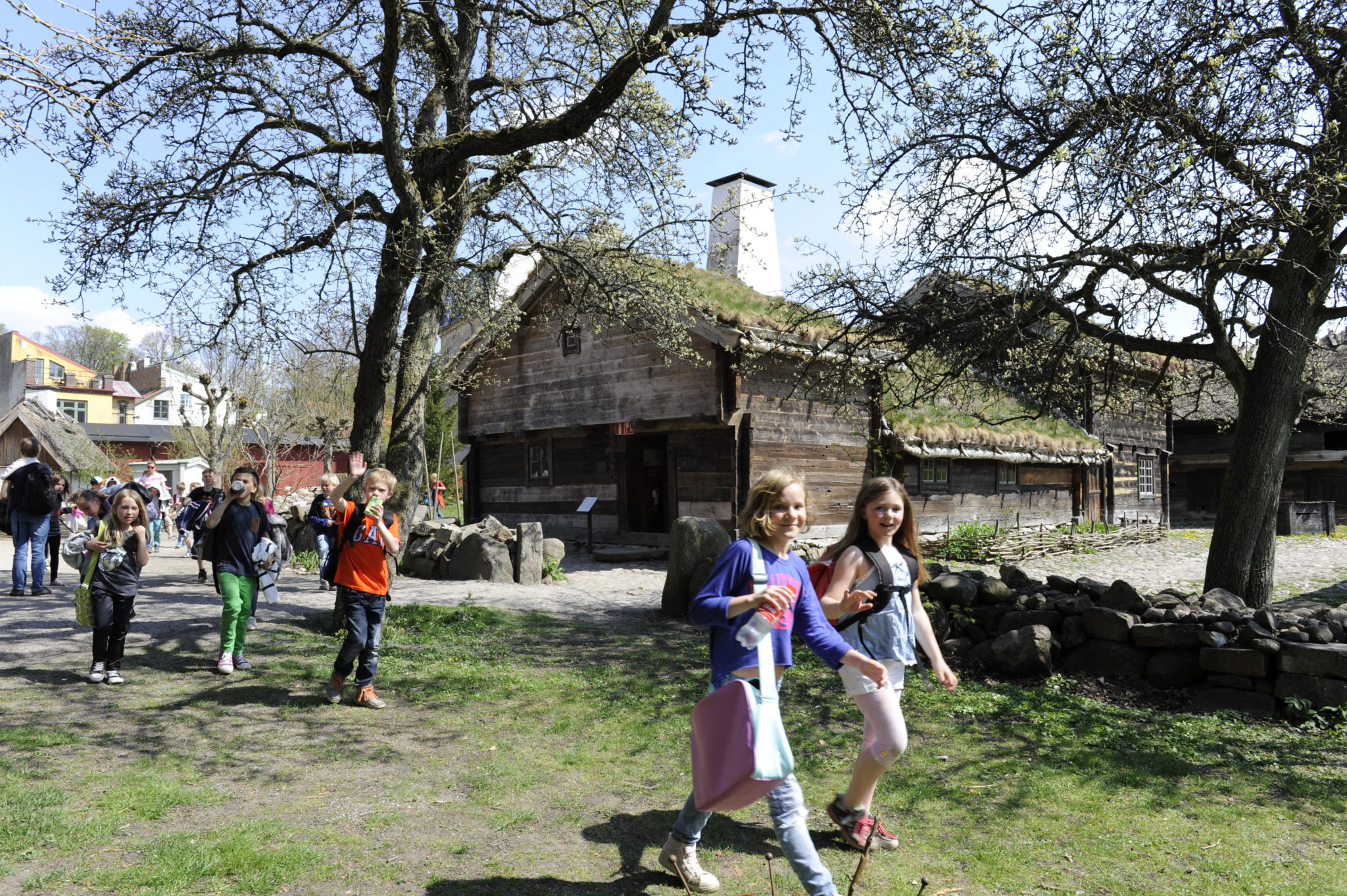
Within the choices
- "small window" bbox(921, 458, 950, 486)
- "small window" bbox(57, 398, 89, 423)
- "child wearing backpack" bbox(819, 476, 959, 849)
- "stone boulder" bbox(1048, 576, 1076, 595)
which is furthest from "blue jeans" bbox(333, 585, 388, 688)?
"small window" bbox(57, 398, 89, 423)

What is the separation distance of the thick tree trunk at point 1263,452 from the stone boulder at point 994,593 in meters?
2.14

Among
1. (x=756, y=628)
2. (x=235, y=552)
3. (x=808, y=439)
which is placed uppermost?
(x=808, y=439)

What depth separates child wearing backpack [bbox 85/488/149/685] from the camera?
6.88 m

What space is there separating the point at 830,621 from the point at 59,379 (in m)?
63.7

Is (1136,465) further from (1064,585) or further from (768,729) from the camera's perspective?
(768,729)

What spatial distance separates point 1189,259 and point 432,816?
24.7 feet

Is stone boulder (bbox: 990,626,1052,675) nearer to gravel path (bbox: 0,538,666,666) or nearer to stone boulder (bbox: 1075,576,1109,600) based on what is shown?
stone boulder (bbox: 1075,576,1109,600)

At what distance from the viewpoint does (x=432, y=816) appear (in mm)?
4414

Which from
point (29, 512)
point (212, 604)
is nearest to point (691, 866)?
point (212, 604)

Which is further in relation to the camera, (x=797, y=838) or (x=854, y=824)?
(x=854, y=824)

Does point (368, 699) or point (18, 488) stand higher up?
point (18, 488)

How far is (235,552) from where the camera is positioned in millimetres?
7270

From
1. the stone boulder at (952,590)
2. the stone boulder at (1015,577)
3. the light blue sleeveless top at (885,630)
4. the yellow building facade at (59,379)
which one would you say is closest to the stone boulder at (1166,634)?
the stone boulder at (1015,577)

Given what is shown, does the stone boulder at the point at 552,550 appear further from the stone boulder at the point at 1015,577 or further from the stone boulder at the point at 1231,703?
→ the stone boulder at the point at 1231,703
